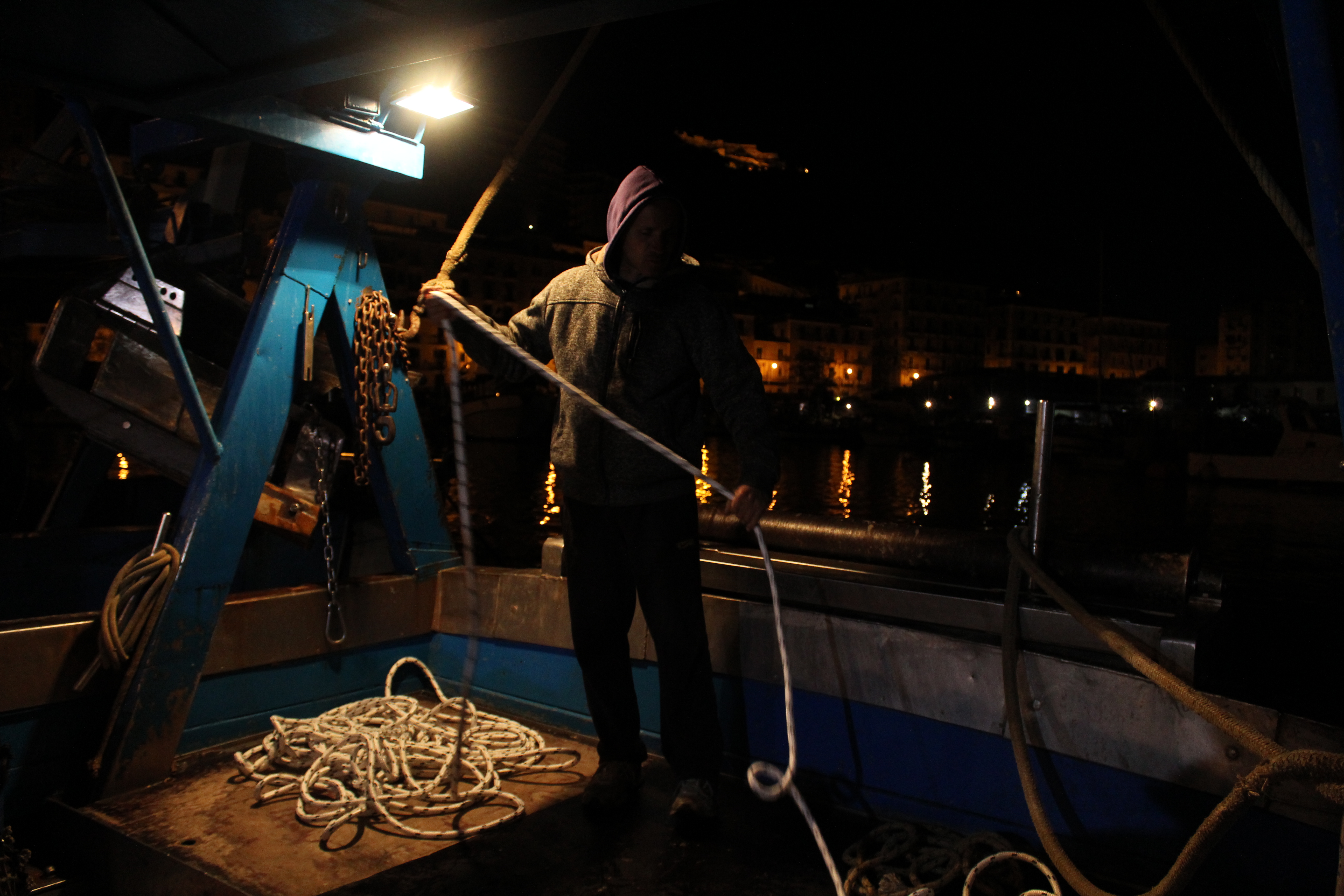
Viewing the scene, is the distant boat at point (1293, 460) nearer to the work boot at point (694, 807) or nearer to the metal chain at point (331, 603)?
the work boot at point (694, 807)

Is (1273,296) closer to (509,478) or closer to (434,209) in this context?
(434,209)

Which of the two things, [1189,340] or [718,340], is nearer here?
[718,340]

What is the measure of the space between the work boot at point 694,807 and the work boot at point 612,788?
19 cm

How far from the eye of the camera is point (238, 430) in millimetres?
3189

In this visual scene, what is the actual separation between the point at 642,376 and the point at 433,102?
1.48m

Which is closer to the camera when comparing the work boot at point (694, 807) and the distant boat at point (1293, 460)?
the work boot at point (694, 807)

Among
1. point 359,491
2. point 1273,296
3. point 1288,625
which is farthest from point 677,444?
point 1273,296

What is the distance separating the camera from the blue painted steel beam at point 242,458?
2.94m

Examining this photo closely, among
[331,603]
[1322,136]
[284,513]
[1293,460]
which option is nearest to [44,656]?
[331,603]

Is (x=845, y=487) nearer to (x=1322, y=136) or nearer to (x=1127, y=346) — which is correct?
(x=1322, y=136)

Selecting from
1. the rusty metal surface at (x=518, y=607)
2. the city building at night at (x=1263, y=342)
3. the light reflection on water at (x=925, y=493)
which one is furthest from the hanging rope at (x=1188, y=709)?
the city building at night at (x=1263, y=342)

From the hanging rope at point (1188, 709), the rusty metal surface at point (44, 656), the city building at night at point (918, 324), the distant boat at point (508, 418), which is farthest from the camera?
the city building at night at point (918, 324)

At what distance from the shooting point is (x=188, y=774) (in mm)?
3068

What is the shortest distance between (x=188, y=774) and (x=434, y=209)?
279 feet
